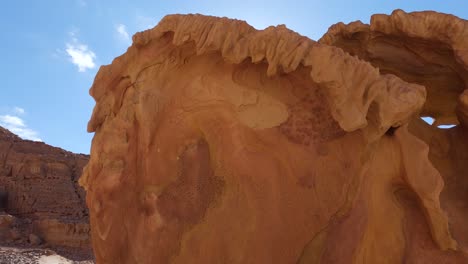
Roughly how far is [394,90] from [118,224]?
1.82 metres

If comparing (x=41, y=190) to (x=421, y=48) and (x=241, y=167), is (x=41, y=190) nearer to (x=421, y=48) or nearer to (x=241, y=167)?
(x=241, y=167)

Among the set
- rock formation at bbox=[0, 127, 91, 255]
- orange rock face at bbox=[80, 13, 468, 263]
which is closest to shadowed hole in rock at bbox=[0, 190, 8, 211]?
rock formation at bbox=[0, 127, 91, 255]

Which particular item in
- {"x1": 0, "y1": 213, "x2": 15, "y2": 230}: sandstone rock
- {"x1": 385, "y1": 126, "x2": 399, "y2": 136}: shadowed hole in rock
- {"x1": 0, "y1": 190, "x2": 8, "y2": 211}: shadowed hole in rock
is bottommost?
{"x1": 0, "y1": 213, "x2": 15, "y2": 230}: sandstone rock

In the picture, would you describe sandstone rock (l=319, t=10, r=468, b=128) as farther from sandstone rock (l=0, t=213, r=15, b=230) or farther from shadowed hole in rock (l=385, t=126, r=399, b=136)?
sandstone rock (l=0, t=213, r=15, b=230)

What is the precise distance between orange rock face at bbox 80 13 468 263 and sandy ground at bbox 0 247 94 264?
976cm

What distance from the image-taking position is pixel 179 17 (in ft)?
9.39

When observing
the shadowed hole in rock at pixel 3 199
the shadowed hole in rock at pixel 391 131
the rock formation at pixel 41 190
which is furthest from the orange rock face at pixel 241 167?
the shadowed hole in rock at pixel 3 199

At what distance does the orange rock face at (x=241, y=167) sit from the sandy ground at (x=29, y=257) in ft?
32.0

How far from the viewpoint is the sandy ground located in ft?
38.3

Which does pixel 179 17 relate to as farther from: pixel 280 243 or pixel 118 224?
pixel 280 243

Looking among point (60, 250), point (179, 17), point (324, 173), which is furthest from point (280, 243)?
point (60, 250)

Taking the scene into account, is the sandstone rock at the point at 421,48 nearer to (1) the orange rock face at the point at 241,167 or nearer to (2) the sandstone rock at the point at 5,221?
(1) the orange rock face at the point at 241,167

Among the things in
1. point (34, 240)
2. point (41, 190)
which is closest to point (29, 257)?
point (34, 240)

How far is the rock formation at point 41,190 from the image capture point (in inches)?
657
